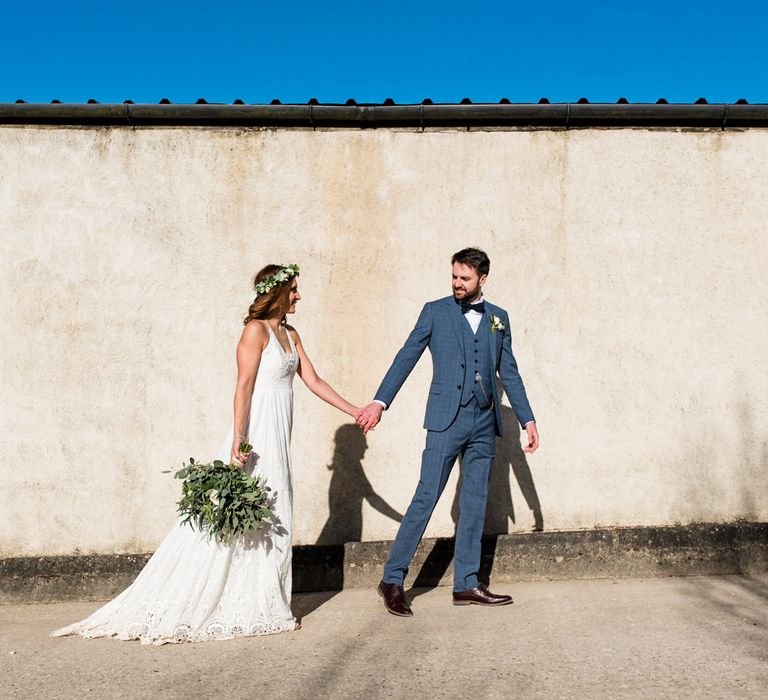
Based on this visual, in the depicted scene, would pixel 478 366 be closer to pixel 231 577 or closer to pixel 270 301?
pixel 270 301

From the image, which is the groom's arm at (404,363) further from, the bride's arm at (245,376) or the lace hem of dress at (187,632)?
the lace hem of dress at (187,632)

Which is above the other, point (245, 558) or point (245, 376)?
point (245, 376)

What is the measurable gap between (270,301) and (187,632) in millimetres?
1882

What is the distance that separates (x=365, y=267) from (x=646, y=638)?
3.04 meters

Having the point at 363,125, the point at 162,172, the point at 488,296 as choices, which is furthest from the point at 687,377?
the point at 162,172

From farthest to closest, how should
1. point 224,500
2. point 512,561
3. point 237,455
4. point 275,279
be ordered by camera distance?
point 512,561 → point 275,279 → point 237,455 → point 224,500

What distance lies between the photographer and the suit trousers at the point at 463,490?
4953 mm

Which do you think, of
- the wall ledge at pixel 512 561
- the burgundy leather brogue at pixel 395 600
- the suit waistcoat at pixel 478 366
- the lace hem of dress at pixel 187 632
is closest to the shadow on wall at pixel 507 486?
the wall ledge at pixel 512 561

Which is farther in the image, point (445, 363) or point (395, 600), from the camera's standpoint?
point (445, 363)

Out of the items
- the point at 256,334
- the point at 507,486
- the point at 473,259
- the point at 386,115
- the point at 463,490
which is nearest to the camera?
the point at 256,334

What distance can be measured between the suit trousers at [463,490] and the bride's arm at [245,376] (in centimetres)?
111

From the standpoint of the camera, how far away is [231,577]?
459 centimetres

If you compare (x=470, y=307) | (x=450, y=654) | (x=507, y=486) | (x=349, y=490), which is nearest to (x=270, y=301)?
(x=470, y=307)

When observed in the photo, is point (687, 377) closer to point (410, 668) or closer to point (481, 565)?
point (481, 565)
